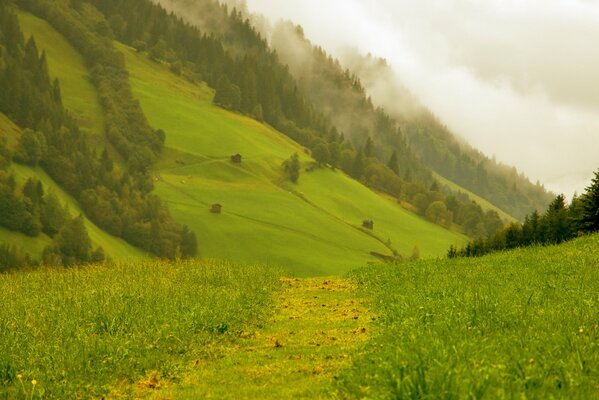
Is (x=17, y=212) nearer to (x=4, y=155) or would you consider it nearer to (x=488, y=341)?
(x=4, y=155)

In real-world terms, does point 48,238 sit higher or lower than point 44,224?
lower

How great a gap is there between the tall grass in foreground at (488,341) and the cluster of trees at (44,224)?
5518 inches

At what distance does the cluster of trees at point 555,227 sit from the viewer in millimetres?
40281

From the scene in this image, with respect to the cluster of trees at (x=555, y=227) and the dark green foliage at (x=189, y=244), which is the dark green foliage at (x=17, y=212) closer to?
the dark green foliage at (x=189, y=244)

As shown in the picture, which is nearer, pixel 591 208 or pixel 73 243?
pixel 591 208

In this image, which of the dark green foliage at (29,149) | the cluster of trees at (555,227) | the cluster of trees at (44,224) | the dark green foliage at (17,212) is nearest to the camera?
the cluster of trees at (555,227)

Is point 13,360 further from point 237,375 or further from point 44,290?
point 44,290

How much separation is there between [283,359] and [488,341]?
16.9ft

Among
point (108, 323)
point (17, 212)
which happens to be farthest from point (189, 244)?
point (108, 323)

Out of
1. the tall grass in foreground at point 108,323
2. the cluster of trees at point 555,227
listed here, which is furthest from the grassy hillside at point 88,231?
the tall grass in foreground at point 108,323

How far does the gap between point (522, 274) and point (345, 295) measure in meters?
7.66

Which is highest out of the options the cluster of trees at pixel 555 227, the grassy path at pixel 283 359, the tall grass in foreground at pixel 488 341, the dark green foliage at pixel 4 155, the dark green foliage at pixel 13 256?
the cluster of trees at pixel 555 227

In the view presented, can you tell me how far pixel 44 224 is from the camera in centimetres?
16462

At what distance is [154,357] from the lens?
15109mm
